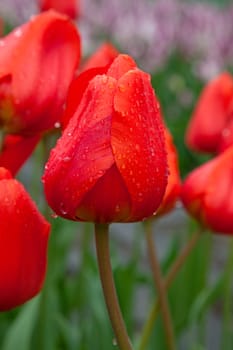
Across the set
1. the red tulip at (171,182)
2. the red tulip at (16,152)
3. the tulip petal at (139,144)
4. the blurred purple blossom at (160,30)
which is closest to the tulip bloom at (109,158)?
the tulip petal at (139,144)

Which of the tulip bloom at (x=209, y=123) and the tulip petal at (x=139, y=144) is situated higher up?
the tulip petal at (x=139, y=144)

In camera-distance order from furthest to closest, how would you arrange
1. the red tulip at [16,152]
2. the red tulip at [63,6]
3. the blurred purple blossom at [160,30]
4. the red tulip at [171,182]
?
the blurred purple blossom at [160,30]
the red tulip at [63,6]
the red tulip at [171,182]
the red tulip at [16,152]

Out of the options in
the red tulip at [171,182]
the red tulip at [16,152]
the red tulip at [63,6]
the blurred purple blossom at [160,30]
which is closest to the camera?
the red tulip at [16,152]

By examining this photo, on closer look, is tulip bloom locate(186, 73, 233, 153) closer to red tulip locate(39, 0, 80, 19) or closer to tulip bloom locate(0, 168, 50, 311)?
red tulip locate(39, 0, 80, 19)

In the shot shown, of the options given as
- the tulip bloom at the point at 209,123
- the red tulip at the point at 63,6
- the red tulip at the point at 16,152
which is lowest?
the tulip bloom at the point at 209,123

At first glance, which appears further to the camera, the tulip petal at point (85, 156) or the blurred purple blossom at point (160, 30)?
the blurred purple blossom at point (160, 30)

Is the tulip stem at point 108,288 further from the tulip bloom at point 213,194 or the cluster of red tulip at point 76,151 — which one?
the tulip bloom at point 213,194

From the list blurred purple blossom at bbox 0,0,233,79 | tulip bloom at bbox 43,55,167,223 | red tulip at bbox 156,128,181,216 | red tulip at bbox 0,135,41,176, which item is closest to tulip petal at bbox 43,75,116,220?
tulip bloom at bbox 43,55,167,223

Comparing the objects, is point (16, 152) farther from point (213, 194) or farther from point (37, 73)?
point (213, 194)
